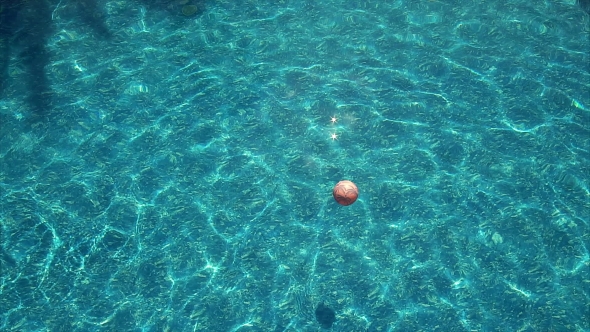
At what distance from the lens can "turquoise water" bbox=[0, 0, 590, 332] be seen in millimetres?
9805

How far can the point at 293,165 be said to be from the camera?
11711 millimetres

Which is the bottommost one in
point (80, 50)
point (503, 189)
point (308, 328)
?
point (308, 328)

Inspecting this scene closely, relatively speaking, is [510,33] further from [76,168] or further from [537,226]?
[76,168]

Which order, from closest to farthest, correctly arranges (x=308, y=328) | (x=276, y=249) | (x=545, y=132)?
1. (x=308, y=328)
2. (x=276, y=249)
3. (x=545, y=132)

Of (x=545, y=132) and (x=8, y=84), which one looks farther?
(x=8, y=84)

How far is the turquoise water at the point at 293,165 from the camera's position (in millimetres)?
9805

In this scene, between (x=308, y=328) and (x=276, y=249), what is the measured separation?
5.88 feet

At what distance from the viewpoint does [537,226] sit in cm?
1070

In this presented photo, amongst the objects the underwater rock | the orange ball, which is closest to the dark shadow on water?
the orange ball

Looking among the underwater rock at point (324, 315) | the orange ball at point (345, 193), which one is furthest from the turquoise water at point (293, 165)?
the orange ball at point (345, 193)

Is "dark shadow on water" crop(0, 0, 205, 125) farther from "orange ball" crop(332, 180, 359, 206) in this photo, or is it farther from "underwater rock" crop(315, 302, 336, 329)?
"underwater rock" crop(315, 302, 336, 329)

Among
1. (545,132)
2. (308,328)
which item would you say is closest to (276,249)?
(308,328)

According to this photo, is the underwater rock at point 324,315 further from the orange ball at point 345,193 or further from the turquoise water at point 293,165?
the orange ball at point 345,193

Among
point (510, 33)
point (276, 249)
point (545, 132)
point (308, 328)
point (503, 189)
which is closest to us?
point (308, 328)
